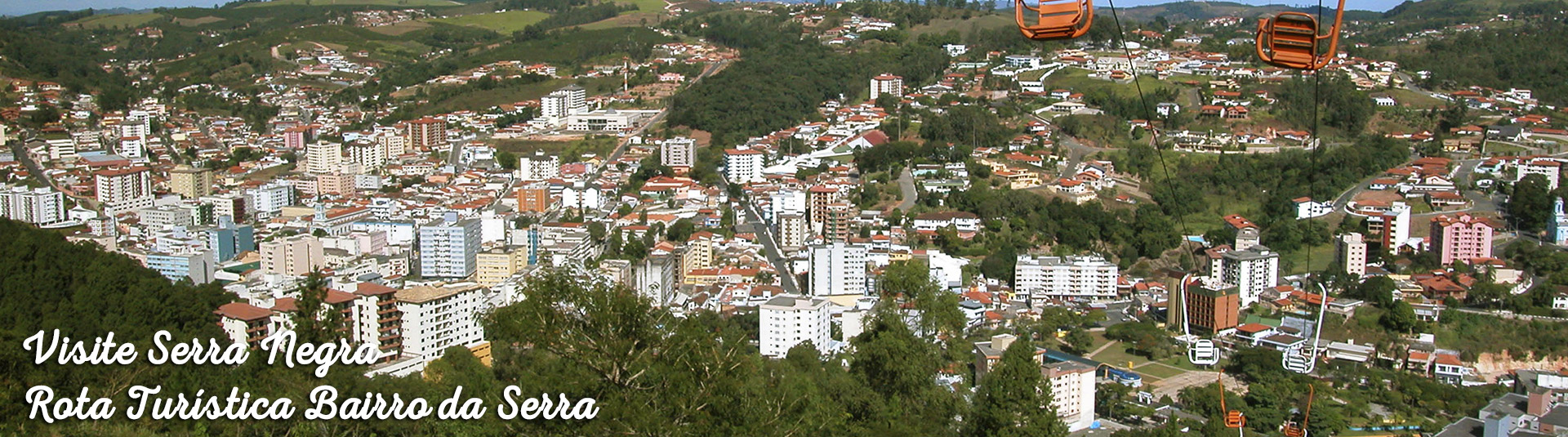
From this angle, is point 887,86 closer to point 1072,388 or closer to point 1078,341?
point 1078,341

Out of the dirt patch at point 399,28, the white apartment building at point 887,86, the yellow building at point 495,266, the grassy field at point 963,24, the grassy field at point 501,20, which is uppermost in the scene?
the grassy field at point 501,20

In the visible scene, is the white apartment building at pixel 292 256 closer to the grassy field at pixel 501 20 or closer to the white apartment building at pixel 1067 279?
the white apartment building at pixel 1067 279

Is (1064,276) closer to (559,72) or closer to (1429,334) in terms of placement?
(1429,334)

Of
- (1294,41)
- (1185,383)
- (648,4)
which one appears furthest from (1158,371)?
(648,4)

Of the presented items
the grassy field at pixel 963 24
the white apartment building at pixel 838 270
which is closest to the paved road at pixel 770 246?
the white apartment building at pixel 838 270

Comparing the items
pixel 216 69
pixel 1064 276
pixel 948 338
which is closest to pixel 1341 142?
pixel 1064 276

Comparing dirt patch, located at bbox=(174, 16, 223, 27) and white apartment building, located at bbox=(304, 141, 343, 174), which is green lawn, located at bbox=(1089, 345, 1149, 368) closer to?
white apartment building, located at bbox=(304, 141, 343, 174)
